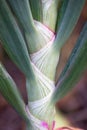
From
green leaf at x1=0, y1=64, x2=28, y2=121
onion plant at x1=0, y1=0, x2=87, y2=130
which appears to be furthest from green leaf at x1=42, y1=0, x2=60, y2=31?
green leaf at x1=0, y1=64, x2=28, y2=121

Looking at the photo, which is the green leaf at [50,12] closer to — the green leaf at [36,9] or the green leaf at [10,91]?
the green leaf at [36,9]

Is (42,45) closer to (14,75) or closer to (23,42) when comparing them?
(23,42)

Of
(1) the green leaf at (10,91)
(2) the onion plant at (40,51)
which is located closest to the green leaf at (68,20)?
(2) the onion plant at (40,51)

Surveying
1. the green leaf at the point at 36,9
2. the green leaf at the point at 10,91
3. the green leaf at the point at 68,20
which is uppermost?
the green leaf at the point at 36,9

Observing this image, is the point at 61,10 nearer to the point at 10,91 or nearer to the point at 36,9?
the point at 36,9

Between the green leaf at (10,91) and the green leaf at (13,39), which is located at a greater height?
the green leaf at (13,39)

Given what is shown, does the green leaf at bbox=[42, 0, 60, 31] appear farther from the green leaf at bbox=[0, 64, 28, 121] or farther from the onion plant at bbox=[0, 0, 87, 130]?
the green leaf at bbox=[0, 64, 28, 121]

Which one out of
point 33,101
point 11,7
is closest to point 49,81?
point 33,101
